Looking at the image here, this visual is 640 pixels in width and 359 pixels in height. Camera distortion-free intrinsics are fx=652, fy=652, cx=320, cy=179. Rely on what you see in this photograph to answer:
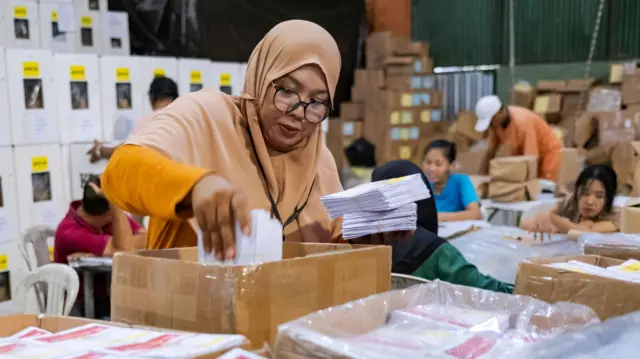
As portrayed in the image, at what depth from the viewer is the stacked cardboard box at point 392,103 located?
22.3 ft

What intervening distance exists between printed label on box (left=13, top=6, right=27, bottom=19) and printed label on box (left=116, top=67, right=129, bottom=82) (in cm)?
67

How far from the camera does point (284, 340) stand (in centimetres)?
78

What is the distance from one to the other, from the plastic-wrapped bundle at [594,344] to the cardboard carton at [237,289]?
320 millimetres

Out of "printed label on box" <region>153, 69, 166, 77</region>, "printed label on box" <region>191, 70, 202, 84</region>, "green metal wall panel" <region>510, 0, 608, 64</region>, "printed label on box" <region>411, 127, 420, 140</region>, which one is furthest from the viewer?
"printed label on box" <region>411, 127, 420, 140</region>

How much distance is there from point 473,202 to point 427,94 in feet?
11.4

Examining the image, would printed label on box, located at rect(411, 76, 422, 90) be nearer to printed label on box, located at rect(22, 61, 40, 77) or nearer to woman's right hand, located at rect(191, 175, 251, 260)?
printed label on box, located at rect(22, 61, 40, 77)

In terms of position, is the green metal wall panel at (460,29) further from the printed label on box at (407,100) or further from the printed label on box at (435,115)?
the printed label on box at (407,100)

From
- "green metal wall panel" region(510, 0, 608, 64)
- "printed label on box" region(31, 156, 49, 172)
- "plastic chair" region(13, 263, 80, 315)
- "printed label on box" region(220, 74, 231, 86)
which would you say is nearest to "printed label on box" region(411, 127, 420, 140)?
"green metal wall panel" region(510, 0, 608, 64)

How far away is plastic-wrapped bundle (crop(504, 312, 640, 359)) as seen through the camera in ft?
2.44

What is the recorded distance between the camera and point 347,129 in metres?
7.04

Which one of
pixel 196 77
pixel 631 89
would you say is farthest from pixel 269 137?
pixel 631 89

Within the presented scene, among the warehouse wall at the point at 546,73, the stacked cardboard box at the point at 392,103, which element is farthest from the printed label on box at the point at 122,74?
the warehouse wall at the point at 546,73

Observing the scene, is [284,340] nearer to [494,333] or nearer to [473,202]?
[494,333]

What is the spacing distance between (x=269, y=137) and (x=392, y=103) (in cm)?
553
